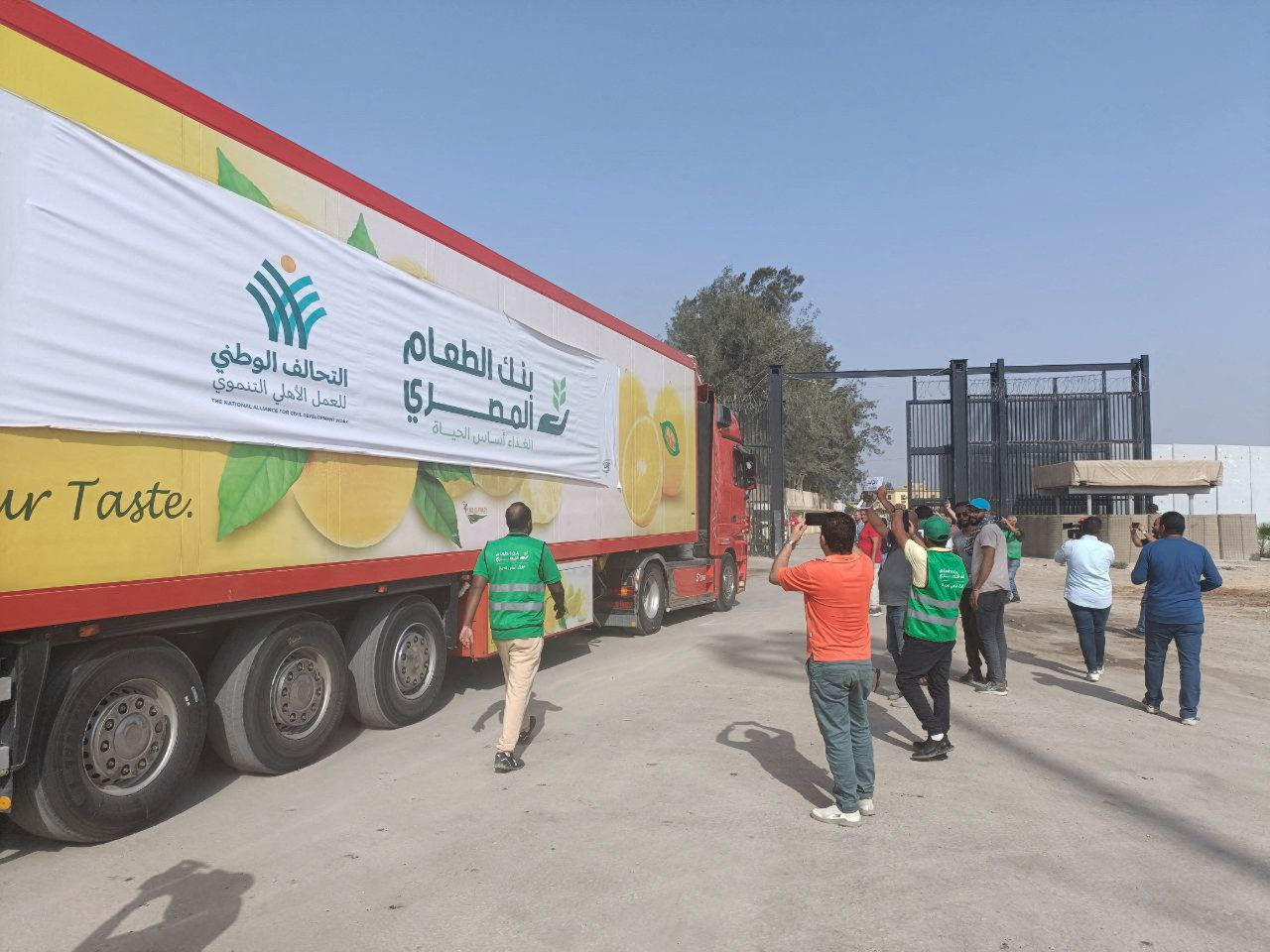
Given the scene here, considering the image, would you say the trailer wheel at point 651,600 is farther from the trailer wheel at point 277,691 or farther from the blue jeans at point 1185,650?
the blue jeans at point 1185,650

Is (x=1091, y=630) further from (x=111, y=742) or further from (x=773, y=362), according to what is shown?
(x=773, y=362)

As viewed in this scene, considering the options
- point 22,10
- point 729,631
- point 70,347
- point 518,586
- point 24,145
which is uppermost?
point 22,10

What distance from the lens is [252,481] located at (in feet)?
17.0

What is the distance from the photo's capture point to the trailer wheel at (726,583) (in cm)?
1453

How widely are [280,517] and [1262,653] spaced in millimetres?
11671

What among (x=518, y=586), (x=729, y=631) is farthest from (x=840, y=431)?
(x=518, y=586)

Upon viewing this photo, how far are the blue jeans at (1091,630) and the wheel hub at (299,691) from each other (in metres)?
7.15

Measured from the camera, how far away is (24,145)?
403 cm

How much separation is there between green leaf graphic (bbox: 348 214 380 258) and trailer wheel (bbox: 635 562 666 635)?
6.32m

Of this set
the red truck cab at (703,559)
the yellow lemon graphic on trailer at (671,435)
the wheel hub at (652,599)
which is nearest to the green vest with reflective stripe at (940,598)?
the red truck cab at (703,559)

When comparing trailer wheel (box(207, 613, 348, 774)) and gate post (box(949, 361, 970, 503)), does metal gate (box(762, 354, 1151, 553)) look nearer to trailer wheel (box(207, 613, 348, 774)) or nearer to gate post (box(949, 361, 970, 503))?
gate post (box(949, 361, 970, 503))

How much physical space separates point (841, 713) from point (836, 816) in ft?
1.86

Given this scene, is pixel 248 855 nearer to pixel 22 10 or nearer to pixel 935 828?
pixel 935 828

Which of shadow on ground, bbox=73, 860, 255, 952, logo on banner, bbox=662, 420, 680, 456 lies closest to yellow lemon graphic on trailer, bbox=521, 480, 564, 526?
logo on banner, bbox=662, 420, 680, 456
